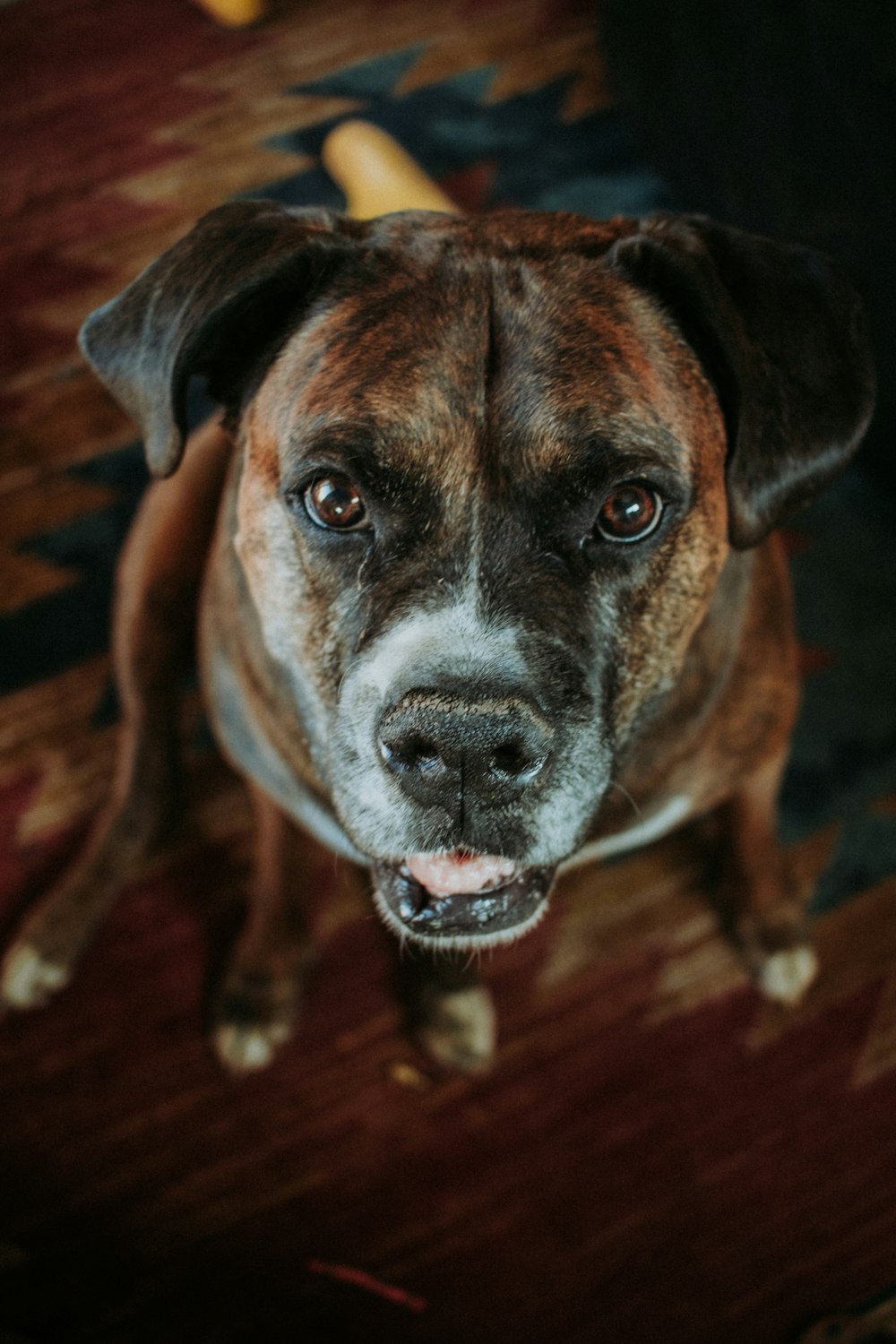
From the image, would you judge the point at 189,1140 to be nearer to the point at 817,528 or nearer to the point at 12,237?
the point at 817,528

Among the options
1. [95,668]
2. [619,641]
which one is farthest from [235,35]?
[619,641]

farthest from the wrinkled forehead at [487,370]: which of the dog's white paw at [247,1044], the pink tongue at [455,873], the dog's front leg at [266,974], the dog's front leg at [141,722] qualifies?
the dog's white paw at [247,1044]

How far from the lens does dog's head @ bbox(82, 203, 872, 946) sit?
4.61 feet

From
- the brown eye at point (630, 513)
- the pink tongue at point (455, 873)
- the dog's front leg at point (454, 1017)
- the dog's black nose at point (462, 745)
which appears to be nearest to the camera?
the dog's black nose at point (462, 745)

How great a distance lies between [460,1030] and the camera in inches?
88.2

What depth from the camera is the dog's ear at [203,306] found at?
149 centimetres

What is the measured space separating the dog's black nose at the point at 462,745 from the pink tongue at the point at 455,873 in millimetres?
217

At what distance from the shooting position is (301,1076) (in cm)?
230

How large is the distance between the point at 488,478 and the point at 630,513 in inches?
8.0

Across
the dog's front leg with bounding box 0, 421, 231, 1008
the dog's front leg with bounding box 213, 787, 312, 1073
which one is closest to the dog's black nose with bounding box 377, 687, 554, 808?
the dog's front leg with bounding box 213, 787, 312, 1073

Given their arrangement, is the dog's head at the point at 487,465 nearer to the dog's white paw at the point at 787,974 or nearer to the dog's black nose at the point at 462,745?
the dog's black nose at the point at 462,745

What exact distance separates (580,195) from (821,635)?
5.06 feet

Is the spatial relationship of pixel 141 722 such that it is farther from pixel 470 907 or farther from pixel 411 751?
pixel 411 751

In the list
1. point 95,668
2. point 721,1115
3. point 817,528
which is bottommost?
point 721,1115
